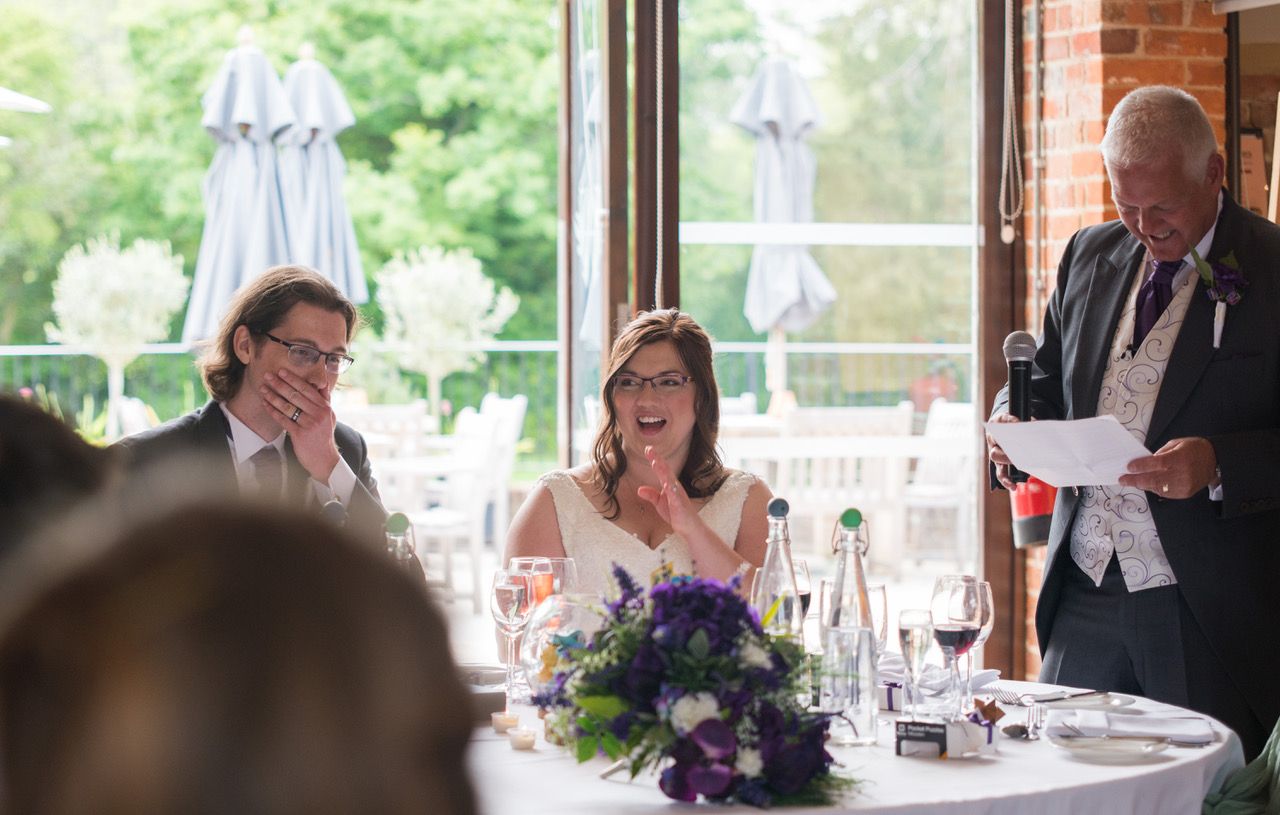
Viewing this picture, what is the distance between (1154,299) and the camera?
2.73 metres

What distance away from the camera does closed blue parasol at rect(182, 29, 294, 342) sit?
26.9 ft

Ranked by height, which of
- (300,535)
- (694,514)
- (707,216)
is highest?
(707,216)

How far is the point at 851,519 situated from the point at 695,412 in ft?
3.51

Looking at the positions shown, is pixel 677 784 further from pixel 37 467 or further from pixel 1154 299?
pixel 1154 299

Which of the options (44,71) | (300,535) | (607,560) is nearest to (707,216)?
(607,560)

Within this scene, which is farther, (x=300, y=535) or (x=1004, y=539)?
(x=1004, y=539)

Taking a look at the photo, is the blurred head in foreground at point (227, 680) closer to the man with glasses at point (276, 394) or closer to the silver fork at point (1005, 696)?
the silver fork at point (1005, 696)

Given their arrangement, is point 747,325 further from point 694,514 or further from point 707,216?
point 694,514

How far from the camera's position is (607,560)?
9.64 ft

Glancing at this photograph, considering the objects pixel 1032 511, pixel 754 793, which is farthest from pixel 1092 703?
pixel 1032 511

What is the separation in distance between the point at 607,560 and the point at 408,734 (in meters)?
2.50

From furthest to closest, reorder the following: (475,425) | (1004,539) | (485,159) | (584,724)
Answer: (485,159)
(475,425)
(1004,539)
(584,724)

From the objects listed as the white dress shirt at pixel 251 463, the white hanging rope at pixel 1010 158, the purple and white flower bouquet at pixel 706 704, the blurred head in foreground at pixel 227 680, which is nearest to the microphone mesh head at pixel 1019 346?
the purple and white flower bouquet at pixel 706 704

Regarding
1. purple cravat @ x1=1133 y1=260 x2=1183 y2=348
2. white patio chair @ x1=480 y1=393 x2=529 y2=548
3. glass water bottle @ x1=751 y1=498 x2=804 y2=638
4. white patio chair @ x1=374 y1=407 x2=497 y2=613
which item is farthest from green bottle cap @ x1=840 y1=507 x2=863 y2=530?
white patio chair @ x1=480 y1=393 x2=529 y2=548
